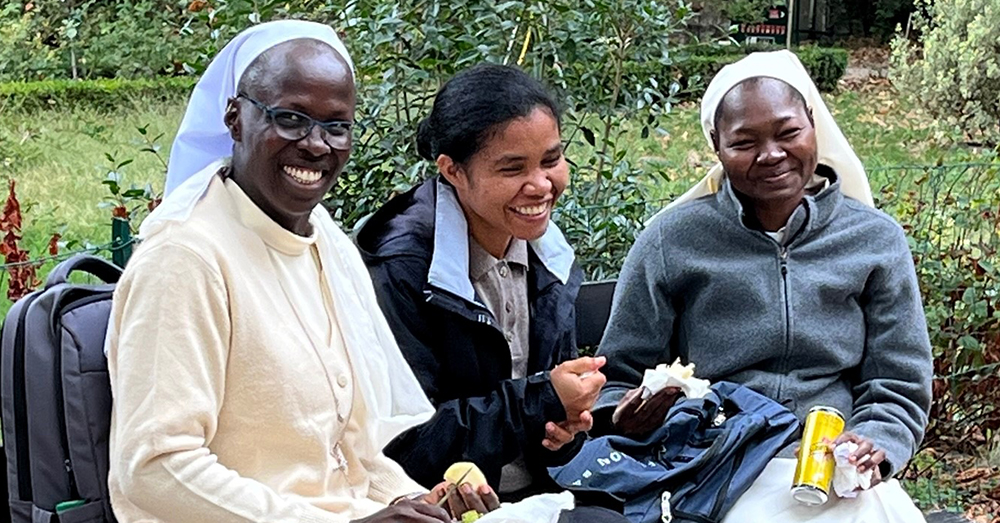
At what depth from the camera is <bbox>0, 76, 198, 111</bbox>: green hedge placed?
436 inches

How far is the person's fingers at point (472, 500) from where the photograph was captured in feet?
8.27

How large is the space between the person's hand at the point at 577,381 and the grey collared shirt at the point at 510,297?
16cm

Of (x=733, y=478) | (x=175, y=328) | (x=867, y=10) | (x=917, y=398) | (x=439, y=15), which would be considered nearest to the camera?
(x=175, y=328)

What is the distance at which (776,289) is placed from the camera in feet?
10.3

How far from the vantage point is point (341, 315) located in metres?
2.54

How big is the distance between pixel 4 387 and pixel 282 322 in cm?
50

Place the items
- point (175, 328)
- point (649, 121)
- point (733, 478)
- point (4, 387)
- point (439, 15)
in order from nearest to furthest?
point (175, 328) → point (4, 387) → point (733, 478) → point (439, 15) → point (649, 121)

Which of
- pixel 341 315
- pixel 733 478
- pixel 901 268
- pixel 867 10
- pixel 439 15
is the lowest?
pixel 867 10

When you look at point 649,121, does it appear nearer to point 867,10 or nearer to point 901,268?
point 901,268

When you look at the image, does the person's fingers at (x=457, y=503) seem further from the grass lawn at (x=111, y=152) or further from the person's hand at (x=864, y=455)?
the grass lawn at (x=111, y=152)

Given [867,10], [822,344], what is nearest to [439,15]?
[822,344]

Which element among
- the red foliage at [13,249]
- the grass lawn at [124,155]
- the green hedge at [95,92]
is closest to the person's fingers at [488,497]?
the red foliage at [13,249]

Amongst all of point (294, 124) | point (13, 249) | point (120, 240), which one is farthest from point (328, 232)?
point (13, 249)

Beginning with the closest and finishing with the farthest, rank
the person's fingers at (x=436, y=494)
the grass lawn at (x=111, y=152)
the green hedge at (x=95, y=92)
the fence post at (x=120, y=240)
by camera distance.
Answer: the person's fingers at (x=436, y=494), the fence post at (x=120, y=240), the grass lawn at (x=111, y=152), the green hedge at (x=95, y=92)
